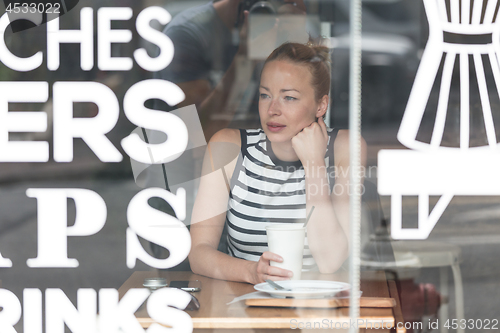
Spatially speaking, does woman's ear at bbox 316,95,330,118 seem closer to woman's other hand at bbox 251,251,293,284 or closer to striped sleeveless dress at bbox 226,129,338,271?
striped sleeveless dress at bbox 226,129,338,271

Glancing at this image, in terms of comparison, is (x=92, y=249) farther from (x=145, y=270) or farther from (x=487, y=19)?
(x=487, y=19)

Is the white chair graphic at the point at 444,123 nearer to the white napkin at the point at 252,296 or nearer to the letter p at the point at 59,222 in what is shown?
the white napkin at the point at 252,296

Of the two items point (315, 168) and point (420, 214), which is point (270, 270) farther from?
point (420, 214)

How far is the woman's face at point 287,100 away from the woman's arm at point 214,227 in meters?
0.14

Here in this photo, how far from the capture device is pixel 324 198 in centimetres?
137

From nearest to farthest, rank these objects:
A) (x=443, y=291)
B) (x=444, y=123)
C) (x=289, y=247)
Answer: (x=289, y=247)
(x=444, y=123)
(x=443, y=291)

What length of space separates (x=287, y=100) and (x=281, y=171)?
203mm

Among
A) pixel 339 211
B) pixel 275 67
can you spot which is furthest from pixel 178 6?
pixel 339 211

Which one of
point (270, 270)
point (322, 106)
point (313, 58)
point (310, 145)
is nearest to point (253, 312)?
point (270, 270)

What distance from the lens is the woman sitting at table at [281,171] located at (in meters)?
1.35

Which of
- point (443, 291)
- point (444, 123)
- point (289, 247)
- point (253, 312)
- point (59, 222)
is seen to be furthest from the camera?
point (443, 291)

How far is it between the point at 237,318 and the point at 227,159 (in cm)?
63

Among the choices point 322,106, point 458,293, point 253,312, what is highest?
point 322,106

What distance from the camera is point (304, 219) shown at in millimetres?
1349
